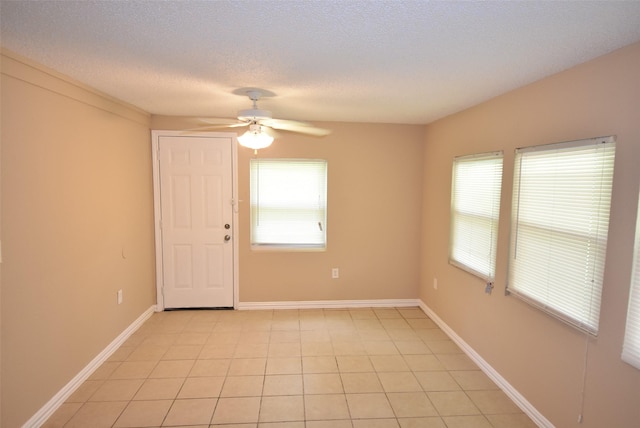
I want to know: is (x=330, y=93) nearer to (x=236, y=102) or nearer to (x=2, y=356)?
(x=236, y=102)

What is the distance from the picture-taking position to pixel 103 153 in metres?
2.88

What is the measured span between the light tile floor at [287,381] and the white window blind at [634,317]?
3.09 ft

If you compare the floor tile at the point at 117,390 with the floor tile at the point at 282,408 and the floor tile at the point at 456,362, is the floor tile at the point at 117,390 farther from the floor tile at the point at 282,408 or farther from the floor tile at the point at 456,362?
the floor tile at the point at 456,362

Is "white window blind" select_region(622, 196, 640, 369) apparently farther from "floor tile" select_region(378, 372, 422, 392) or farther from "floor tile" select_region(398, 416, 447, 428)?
"floor tile" select_region(378, 372, 422, 392)

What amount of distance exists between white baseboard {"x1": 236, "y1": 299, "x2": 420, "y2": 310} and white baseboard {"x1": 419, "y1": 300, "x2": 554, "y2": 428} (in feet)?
1.92

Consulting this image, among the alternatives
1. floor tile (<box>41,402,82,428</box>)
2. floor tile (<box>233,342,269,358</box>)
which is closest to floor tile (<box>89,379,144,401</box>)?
floor tile (<box>41,402,82,428</box>)

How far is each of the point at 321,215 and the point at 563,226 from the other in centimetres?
255

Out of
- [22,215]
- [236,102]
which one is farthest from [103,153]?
[236,102]

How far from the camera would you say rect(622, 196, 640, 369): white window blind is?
1609 millimetres

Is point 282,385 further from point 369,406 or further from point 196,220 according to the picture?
point 196,220

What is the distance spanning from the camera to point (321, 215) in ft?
13.5

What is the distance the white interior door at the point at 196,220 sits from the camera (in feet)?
12.7

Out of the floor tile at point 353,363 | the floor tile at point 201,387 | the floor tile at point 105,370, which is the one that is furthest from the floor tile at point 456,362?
the floor tile at point 105,370

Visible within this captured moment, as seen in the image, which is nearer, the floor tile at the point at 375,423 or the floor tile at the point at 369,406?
the floor tile at the point at 375,423
